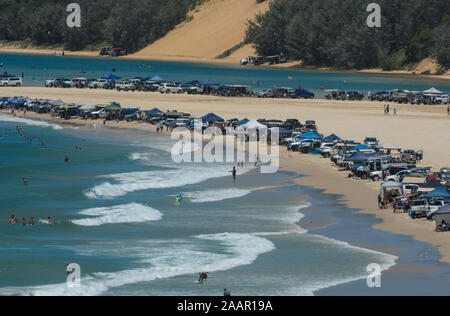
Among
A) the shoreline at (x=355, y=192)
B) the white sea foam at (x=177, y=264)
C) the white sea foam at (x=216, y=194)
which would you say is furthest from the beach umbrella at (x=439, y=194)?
the white sea foam at (x=216, y=194)

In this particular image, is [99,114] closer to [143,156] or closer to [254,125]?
[254,125]

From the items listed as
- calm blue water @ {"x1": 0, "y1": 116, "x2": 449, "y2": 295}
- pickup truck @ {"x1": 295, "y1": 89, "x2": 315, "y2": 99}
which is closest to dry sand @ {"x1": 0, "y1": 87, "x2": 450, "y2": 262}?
calm blue water @ {"x1": 0, "y1": 116, "x2": 449, "y2": 295}

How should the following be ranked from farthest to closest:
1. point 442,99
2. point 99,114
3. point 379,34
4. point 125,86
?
point 379,34
point 125,86
point 442,99
point 99,114

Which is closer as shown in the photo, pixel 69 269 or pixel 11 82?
pixel 69 269

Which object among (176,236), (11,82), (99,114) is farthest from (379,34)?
(176,236)

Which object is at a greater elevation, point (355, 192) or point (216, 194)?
point (355, 192)

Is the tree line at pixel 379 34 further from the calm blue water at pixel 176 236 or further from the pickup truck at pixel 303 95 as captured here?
the calm blue water at pixel 176 236

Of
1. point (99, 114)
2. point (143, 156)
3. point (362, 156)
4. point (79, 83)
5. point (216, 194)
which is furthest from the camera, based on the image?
point (79, 83)
